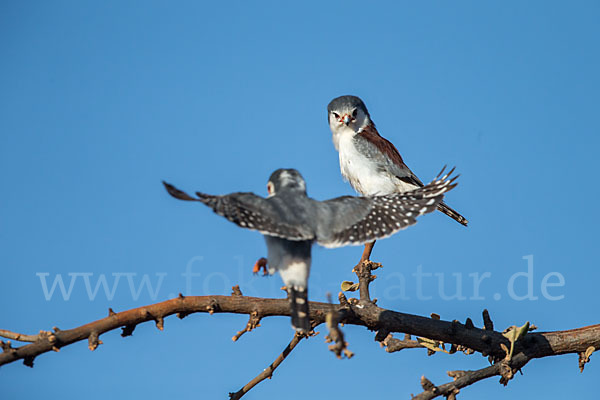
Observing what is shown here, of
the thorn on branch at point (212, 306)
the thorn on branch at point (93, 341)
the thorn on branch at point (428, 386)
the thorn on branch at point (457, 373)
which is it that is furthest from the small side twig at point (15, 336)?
the thorn on branch at point (457, 373)

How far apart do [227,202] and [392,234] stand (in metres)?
1.41

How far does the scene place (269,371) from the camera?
5.07 meters

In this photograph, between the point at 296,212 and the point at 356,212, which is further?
the point at 356,212

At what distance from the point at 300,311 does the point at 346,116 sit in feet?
15.3

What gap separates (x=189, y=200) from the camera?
16.0 ft

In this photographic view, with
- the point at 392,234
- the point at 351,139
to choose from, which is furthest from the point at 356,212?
the point at 351,139

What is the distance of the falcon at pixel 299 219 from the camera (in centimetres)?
491

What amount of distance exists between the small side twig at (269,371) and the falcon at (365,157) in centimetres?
340

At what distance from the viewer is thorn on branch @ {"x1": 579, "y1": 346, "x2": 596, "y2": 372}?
550 centimetres

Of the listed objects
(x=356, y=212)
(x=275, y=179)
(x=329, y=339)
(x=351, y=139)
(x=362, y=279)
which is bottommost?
(x=329, y=339)

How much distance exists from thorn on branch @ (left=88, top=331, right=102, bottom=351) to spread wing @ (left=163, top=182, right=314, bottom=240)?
3.72 ft

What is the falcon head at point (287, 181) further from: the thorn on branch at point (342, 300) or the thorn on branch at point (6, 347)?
the thorn on branch at point (6, 347)

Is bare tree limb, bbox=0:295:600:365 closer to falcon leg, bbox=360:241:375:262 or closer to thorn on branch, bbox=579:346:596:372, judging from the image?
thorn on branch, bbox=579:346:596:372

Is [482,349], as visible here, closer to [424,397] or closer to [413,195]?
[424,397]
